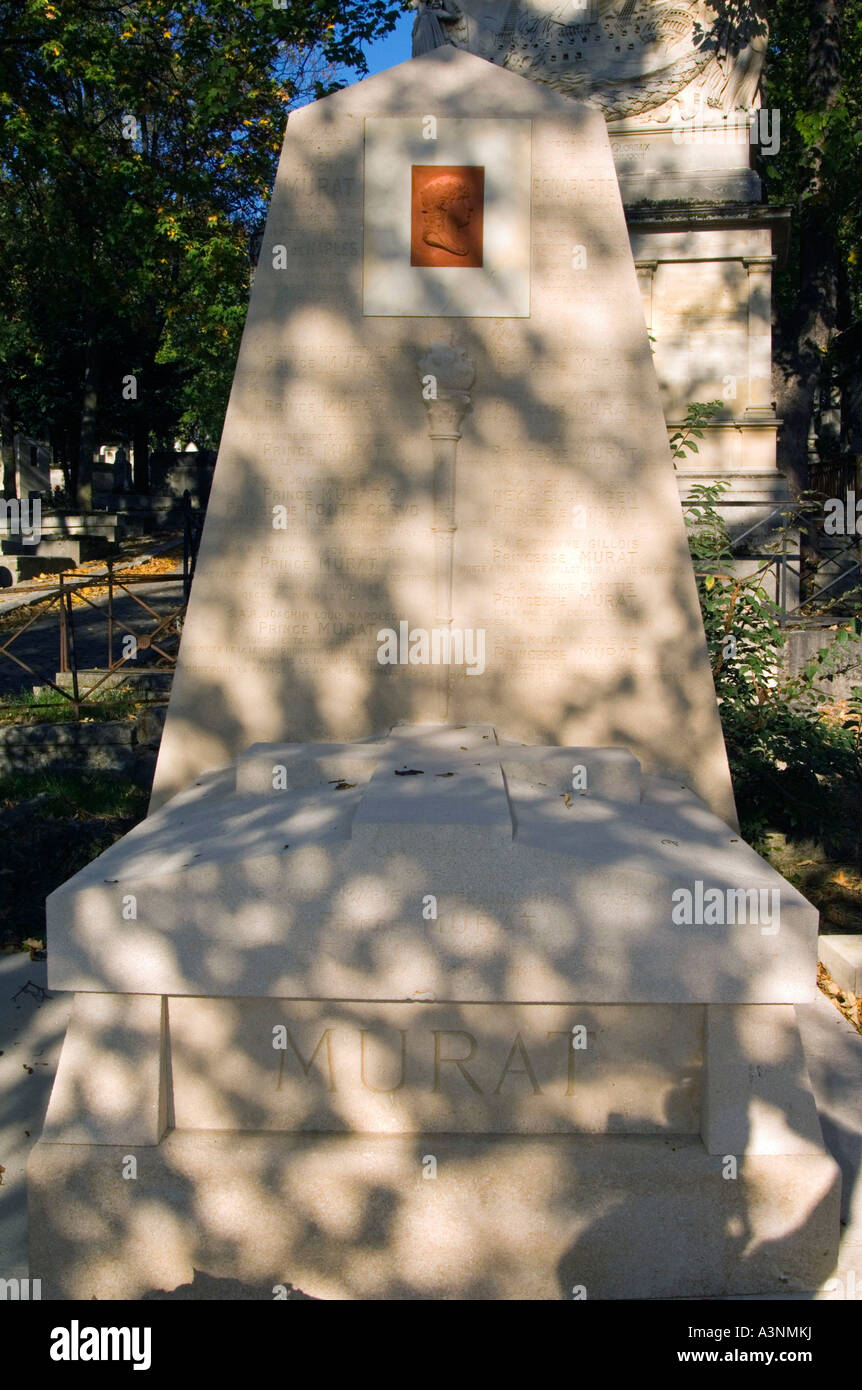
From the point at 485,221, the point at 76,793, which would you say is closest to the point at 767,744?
the point at 485,221

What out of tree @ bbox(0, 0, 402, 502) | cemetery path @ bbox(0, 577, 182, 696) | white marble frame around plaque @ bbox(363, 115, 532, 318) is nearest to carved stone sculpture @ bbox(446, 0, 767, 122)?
tree @ bbox(0, 0, 402, 502)

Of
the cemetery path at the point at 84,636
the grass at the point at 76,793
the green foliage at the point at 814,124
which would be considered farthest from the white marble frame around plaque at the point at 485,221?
the green foliage at the point at 814,124

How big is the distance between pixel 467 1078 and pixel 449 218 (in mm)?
3288

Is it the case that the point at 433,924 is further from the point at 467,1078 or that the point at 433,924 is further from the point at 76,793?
the point at 76,793

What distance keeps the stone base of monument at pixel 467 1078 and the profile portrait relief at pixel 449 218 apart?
2.42 m

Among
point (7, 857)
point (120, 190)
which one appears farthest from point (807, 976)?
point (120, 190)

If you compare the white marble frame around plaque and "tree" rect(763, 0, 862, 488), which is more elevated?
"tree" rect(763, 0, 862, 488)

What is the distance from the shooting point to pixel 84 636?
14578mm

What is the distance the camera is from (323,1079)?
3318 millimetres

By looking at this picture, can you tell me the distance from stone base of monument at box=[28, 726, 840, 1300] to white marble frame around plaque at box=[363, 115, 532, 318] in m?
2.27

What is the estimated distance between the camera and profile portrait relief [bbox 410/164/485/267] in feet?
14.6

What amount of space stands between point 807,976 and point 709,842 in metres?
0.56

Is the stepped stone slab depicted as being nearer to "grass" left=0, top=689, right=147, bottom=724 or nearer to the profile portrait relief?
the profile portrait relief
